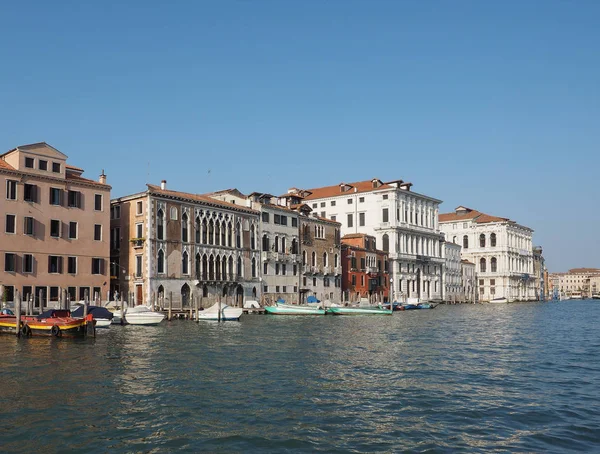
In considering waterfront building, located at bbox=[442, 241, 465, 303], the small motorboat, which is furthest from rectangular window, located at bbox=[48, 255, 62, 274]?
waterfront building, located at bbox=[442, 241, 465, 303]

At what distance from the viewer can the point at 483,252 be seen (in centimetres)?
11262

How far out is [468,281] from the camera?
106 meters

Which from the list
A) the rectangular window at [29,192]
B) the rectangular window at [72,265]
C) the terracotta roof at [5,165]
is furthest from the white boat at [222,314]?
the terracotta roof at [5,165]

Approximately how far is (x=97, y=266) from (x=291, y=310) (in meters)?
15.0

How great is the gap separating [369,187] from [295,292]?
88.5 feet

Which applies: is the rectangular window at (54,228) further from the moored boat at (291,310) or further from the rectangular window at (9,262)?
the moored boat at (291,310)

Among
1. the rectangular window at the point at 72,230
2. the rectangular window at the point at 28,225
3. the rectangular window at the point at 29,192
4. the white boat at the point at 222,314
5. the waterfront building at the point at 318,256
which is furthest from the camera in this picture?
the waterfront building at the point at 318,256

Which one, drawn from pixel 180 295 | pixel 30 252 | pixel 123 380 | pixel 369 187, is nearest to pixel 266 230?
pixel 180 295

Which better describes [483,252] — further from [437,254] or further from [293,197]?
[293,197]

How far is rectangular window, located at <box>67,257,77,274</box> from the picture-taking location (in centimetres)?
4088

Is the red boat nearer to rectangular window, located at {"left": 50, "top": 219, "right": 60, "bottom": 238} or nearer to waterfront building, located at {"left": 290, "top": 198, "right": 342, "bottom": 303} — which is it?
rectangular window, located at {"left": 50, "top": 219, "right": 60, "bottom": 238}

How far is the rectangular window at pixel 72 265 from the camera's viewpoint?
134ft

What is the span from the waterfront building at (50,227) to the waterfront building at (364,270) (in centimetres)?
2930

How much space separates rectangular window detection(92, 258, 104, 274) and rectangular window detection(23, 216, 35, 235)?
187 inches
